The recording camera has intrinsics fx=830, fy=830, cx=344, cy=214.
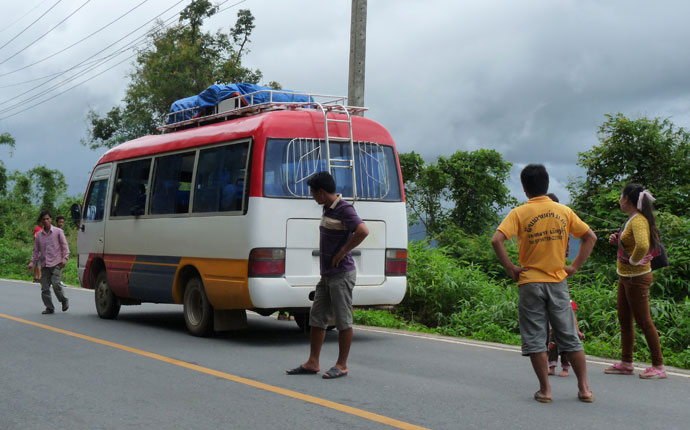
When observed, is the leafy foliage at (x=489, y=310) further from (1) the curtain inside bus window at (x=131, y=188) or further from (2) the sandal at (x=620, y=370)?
(1) the curtain inside bus window at (x=131, y=188)

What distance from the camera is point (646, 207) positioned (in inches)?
303

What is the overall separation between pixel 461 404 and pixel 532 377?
1.58 meters

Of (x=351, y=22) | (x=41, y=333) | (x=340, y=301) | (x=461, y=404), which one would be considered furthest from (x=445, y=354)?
(x=351, y=22)

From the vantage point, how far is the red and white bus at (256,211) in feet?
32.3

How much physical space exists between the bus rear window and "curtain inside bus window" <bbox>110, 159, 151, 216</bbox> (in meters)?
3.04

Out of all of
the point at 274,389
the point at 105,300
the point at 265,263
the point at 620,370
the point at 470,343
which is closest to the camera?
the point at 274,389

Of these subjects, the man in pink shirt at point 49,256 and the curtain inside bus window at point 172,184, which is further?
the man in pink shirt at point 49,256

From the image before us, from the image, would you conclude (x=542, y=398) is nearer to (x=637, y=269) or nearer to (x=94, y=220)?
(x=637, y=269)

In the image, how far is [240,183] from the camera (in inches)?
397

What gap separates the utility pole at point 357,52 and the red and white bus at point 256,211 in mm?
3631

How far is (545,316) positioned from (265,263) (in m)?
4.11

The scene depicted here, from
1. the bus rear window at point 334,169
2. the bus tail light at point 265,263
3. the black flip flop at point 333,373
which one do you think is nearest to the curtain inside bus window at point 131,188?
the bus rear window at point 334,169

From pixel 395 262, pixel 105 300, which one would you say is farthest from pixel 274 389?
pixel 105 300

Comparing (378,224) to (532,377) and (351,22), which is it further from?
(351,22)
